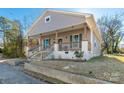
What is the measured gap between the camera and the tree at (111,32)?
79.1 ft

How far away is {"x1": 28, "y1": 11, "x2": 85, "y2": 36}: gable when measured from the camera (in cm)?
1183

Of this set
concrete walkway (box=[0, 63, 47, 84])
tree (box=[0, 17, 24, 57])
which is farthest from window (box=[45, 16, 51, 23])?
concrete walkway (box=[0, 63, 47, 84])

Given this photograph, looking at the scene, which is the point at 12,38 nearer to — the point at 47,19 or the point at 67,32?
the point at 47,19

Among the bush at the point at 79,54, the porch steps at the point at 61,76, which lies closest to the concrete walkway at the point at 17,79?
the porch steps at the point at 61,76

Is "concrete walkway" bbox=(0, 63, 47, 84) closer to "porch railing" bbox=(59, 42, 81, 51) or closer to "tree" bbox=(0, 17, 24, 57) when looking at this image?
"porch railing" bbox=(59, 42, 81, 51)

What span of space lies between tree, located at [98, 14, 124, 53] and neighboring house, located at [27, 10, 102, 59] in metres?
10.8

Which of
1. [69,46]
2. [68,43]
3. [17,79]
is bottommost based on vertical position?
[17,79]

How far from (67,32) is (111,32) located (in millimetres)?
13331

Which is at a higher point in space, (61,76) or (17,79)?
(61,76)

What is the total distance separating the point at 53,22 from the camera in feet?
46.8

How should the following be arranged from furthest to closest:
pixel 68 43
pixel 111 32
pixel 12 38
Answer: pixel 111 32
pixel 12 38
pixel 68 43

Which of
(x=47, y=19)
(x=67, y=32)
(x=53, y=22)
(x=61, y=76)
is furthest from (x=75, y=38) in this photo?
(x=61, y=76)
